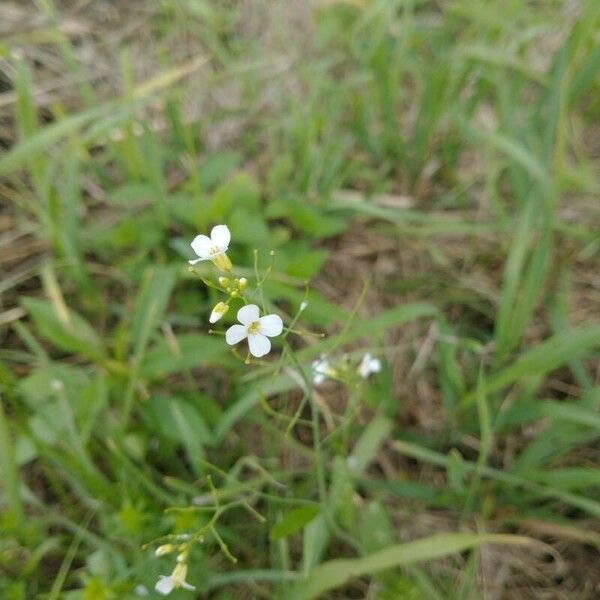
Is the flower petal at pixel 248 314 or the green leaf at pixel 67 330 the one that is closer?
the flower petal at pixel 248 314

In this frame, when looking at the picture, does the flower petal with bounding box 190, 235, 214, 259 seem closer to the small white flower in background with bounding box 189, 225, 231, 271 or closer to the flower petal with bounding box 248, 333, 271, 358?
the small white flower in background with bounding box 189, 225, 231, 271

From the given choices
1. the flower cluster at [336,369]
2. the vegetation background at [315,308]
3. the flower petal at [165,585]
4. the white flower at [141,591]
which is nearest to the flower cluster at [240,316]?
the vegetation background at [315,308]

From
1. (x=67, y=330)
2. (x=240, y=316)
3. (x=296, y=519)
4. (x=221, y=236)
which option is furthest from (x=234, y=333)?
(x=67, y=330)

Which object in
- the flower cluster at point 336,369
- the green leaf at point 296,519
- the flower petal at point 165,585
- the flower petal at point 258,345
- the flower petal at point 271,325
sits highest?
the flower petal at point 271,325

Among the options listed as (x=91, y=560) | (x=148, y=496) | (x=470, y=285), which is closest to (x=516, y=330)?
(x=470, y=285)

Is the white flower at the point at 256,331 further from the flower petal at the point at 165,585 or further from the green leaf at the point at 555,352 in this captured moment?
the green leaf at the point at 555,352

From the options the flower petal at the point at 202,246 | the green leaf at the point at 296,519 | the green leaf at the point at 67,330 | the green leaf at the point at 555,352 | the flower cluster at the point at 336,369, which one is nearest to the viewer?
the flower petal at the point at 202,246

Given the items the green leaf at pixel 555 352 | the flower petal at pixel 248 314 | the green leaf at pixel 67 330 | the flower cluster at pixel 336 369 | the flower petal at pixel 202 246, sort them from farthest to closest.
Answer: the green leaf at pixel 67 330 → the green leaf at pixel 555 352 → the flower cluster at pixel 336 369 → the flower petal at pixel 202 246 → the flower petal at pixel 248 314
